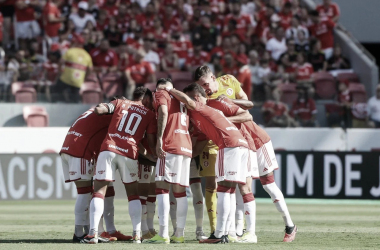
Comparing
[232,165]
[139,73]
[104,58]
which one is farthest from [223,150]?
[104,58]

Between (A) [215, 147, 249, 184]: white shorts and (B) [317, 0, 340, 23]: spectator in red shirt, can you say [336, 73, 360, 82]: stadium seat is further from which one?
(A) [215, 147, 249, 184]: white shorts

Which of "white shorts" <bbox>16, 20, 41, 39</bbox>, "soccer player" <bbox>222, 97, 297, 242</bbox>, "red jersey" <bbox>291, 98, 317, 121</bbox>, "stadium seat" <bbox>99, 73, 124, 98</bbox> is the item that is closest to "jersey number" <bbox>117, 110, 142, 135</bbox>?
"soccer player" <bbox>222, 97, 297, 242</bbox>

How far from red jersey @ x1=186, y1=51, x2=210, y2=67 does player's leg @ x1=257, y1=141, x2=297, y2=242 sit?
403 inches

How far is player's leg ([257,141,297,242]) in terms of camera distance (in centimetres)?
926

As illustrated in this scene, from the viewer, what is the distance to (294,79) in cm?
1880

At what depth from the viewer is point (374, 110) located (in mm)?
18016

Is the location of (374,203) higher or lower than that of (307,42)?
lower

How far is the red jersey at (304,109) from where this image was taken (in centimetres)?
1773

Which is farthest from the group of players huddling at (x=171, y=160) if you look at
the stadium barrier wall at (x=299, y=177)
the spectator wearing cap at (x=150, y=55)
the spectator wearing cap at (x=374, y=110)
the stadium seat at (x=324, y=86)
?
the spectator wearing cap at (x=150, y=55)

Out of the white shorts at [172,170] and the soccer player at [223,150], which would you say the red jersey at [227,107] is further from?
the white shorts at [172,170]

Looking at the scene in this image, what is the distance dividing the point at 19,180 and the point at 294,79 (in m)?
7.60

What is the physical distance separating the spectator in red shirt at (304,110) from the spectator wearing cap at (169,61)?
353 cm

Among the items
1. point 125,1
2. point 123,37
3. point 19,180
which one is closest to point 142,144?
point 19,180

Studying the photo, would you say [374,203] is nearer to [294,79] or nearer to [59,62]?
[294,79]
